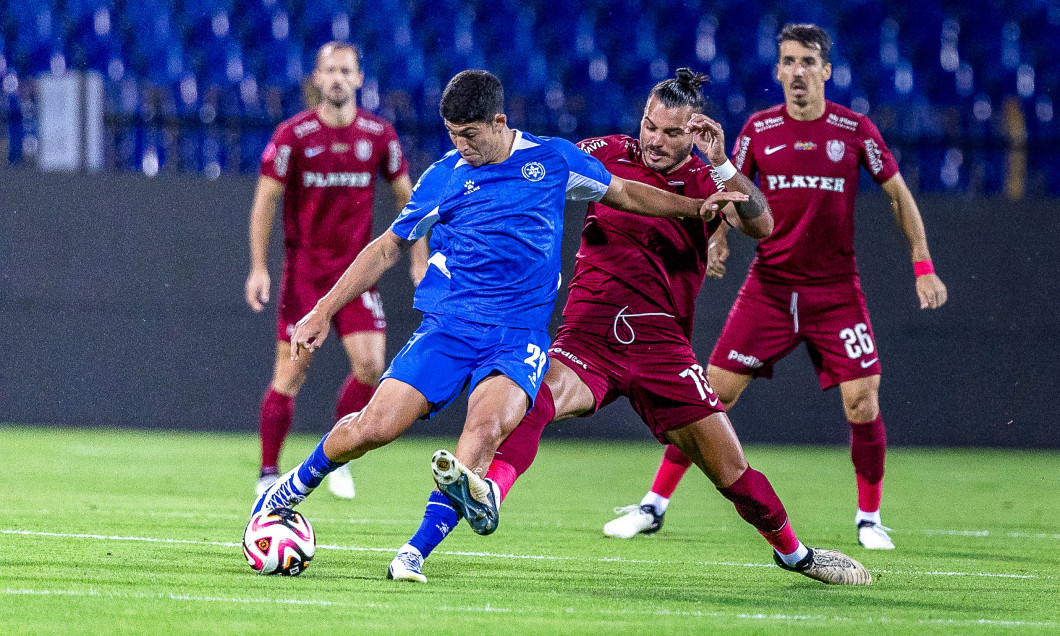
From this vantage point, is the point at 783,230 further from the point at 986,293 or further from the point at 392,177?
the point at 986,293

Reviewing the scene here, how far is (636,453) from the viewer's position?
9711 millimetres

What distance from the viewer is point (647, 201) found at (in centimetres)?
454

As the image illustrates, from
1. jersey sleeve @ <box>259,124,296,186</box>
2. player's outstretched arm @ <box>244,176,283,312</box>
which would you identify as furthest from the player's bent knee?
jersey sleeve @ <box>259,124,296,186</box>

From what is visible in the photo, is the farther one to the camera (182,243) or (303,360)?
(182,243)

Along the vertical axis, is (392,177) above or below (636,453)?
above

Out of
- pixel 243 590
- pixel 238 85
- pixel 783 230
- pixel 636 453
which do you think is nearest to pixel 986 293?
pixel 636 453

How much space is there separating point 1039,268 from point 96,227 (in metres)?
6.97

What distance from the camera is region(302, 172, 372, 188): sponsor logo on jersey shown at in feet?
23.7

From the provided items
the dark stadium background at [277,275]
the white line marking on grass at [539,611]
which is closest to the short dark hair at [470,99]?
the white line marking on grass at [539,611]

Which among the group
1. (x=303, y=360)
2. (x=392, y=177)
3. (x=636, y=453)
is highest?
(x=392, y=177)

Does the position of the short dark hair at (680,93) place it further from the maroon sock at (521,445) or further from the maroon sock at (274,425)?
the maroon sock at (274,425)

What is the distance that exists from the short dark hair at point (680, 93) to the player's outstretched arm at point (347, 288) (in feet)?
3.33

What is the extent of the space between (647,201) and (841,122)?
187 centimetres

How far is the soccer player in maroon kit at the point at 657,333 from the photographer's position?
445 cm
